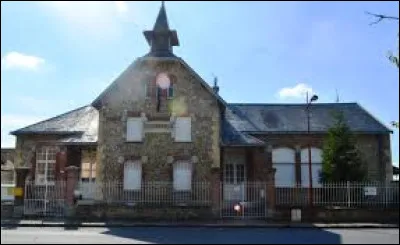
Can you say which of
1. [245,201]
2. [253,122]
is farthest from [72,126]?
[245,201]

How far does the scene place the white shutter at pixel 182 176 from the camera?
2659 centimetres

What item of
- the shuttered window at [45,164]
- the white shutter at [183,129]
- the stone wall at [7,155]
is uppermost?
the white shutter at [183,129]

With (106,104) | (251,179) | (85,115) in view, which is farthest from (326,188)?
(85,115)

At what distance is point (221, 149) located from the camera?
2852 centimetres

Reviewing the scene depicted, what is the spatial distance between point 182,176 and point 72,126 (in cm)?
820

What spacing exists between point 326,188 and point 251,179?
17.2 ft

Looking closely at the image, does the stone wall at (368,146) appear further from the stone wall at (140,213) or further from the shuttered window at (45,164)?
the shuttered window at (45,164)

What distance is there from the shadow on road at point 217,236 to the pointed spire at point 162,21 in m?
13.4

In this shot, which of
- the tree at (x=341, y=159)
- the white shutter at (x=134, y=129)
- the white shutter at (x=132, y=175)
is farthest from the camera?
the tree at (x=341, y=159)

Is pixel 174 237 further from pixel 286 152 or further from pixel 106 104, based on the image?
pixel 286 152

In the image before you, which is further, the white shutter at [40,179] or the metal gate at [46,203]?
the white shutter at [40,179]

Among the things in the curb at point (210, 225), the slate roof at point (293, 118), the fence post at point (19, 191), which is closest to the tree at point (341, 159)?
the slate roof at point (293, 118)

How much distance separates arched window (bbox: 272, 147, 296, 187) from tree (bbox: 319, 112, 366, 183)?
344cm

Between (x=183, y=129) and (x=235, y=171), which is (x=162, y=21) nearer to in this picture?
(x=183, y=129)
